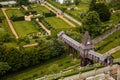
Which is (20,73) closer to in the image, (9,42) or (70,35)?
(9,42)

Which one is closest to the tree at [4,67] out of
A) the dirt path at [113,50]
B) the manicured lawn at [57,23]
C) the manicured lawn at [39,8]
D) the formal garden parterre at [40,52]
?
the formal garden parterre at [40,52]

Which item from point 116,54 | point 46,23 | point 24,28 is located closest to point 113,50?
point 116,54

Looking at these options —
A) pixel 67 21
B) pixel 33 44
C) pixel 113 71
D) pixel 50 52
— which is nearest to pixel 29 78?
pixel 50 52

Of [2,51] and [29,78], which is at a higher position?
[2,51]

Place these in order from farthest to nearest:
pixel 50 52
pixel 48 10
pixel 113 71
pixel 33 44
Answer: pixel 48 10
pixel 33 44
pixel 50 52
pixel 113 71

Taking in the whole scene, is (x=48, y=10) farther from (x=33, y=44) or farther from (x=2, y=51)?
(x=2, y=51)

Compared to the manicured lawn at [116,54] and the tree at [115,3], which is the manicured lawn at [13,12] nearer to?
the tree at [115,3]

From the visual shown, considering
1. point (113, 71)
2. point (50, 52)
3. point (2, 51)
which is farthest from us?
point (50, 52)

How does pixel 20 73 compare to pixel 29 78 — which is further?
pixel 20 73
